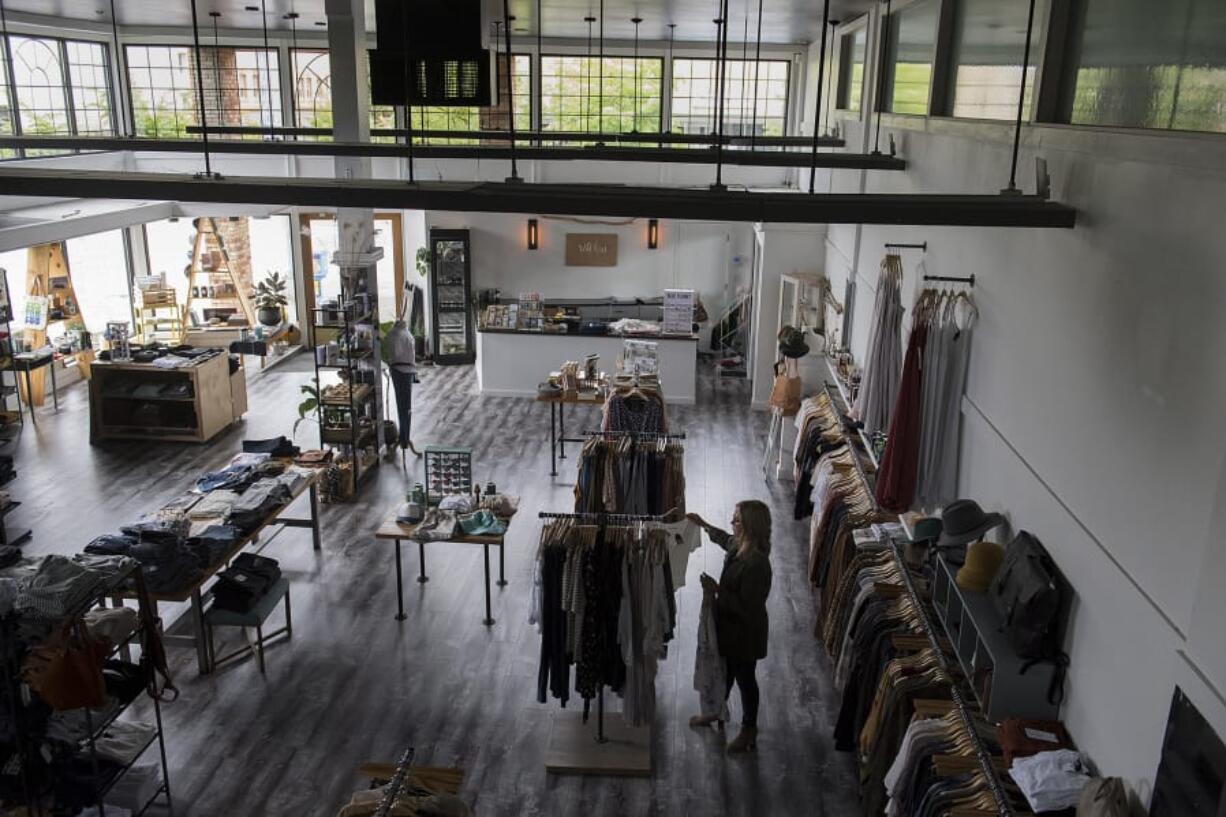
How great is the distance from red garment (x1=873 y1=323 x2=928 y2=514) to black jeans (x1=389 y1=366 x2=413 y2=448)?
21.5ft

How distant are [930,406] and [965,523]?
1.05 meters

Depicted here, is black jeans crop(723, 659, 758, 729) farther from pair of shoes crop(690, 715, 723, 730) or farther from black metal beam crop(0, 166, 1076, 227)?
black metal beam crop(0, 166, 1076, 227)

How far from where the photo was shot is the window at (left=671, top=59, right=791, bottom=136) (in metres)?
16.2

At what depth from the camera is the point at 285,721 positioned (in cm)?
655

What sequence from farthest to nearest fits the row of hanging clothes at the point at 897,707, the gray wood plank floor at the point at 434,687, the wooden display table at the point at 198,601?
the wooden display table at the point at 198,601 < the gray wood plank floor at the point at 434,687 < the row of hanging clothes at the point at 897,707

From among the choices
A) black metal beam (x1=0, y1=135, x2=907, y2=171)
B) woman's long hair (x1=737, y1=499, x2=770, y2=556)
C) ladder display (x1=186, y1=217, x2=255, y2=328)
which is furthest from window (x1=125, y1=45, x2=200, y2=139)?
woman's long hair (x1=737, y1=499, x2=770, y2=556)

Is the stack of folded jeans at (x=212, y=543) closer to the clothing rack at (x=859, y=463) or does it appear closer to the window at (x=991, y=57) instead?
the clothing rack at (x=859, y=463)

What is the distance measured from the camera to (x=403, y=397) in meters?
11.6

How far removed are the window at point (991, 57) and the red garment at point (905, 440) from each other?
1474 mm

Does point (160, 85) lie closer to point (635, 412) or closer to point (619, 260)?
point (619, 260)

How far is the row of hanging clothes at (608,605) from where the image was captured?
6008 mm

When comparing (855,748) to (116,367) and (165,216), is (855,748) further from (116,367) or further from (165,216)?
(165,216)

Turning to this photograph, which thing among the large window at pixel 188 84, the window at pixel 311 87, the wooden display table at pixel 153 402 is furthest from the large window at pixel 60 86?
the wooden display table at pixel 153 402

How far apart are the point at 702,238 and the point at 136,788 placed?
505 inches
